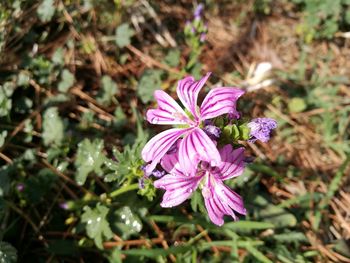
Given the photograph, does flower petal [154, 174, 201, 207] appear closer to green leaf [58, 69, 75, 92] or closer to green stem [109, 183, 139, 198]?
green stem [109, 183, 139, 198]

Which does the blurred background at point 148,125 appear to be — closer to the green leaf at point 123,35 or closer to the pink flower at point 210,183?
the green leaf at point 123,35

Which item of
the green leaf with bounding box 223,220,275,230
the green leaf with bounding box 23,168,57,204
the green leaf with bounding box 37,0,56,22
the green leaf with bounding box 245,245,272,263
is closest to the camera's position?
the green leaf with bounding box 245,245,272,263

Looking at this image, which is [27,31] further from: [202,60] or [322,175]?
[322,175]

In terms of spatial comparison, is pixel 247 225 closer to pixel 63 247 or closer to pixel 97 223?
pixel 97 223

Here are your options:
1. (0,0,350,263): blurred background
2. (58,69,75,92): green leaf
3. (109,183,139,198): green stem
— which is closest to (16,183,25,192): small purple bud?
(0,0,350,263): blurred background

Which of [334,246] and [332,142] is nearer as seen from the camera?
[334,246]

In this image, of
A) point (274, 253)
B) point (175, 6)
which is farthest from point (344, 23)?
point (274, 253)

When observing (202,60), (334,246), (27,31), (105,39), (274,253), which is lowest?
(334,246)
